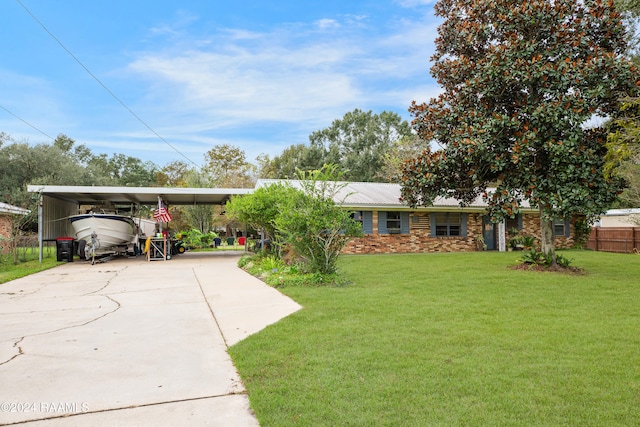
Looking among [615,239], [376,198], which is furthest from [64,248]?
[615,239]

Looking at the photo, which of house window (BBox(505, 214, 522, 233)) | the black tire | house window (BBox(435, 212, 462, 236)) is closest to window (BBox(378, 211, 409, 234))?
house window (BBox(435, 212, 462, 236))

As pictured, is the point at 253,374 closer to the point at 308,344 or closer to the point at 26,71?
the point at 308,344

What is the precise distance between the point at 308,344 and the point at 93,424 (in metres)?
2.21

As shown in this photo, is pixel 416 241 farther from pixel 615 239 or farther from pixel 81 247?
pixel 81 247

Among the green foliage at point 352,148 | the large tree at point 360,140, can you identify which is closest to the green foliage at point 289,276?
the green foliage at point 352,148

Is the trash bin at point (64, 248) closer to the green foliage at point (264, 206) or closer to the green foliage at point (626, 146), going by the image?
the green foliage at point (264, 206)

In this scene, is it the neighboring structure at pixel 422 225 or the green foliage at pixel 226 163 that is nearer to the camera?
the neighboring structure at pixel 422 225

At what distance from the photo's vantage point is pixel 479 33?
40.4 ft

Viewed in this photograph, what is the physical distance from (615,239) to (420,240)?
9.84 meters

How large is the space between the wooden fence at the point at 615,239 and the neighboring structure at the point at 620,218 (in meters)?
0.58

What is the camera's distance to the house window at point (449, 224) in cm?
2105

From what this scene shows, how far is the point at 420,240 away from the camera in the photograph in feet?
67.6

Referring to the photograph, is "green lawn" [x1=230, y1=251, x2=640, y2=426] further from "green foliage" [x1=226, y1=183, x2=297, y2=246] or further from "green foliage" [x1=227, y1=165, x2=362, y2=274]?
"green foliage" [x1=226, y1=183, x2=297, y2=246]

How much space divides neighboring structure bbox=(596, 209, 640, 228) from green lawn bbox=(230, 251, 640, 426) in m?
16.9
